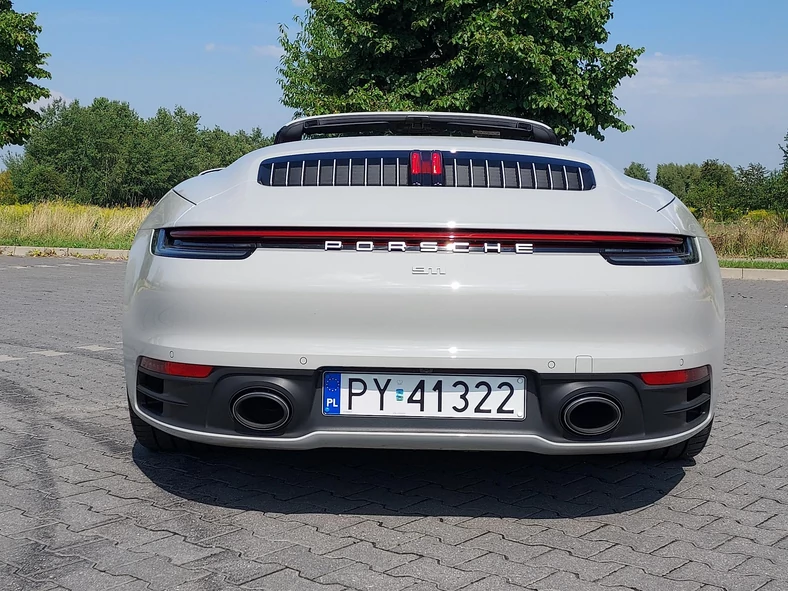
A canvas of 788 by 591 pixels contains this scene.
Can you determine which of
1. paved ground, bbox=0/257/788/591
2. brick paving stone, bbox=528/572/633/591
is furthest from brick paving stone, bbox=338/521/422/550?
brick paving stone, bbox=528/572/633/591

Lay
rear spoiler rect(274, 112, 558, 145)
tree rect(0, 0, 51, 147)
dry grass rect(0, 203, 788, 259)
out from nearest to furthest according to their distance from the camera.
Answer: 1. rear spoiler rect(274, 112, 558, 145)
2. dry grass rect(0, 203, 788, 259)
3. tree rect(0, 0, 51, 147)

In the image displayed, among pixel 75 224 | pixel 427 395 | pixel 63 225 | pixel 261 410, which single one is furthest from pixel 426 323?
pixel 63 225

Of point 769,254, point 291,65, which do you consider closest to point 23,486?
point 769,254

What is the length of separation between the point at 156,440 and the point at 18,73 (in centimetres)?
2831

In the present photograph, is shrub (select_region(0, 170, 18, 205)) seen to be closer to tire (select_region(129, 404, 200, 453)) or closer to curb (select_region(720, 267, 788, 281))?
curb (select_region(720, 267, 788, 281))

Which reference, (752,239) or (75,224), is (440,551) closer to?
(752,239)

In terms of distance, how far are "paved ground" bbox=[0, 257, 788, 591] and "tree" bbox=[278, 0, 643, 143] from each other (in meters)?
18.9

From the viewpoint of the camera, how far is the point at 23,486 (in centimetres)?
362

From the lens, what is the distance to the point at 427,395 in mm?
3014

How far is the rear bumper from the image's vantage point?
3006 millimetres

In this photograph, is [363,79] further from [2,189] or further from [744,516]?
[2,189]

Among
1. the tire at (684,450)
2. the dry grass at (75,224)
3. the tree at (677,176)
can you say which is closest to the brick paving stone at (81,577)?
the tire at (684,450)

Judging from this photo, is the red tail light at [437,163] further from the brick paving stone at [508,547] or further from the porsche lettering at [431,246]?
the brick paving stone at [508,547]

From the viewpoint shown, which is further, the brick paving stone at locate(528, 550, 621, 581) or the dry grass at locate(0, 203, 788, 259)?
the dry grass at locate(0, 203, 788, 259)
